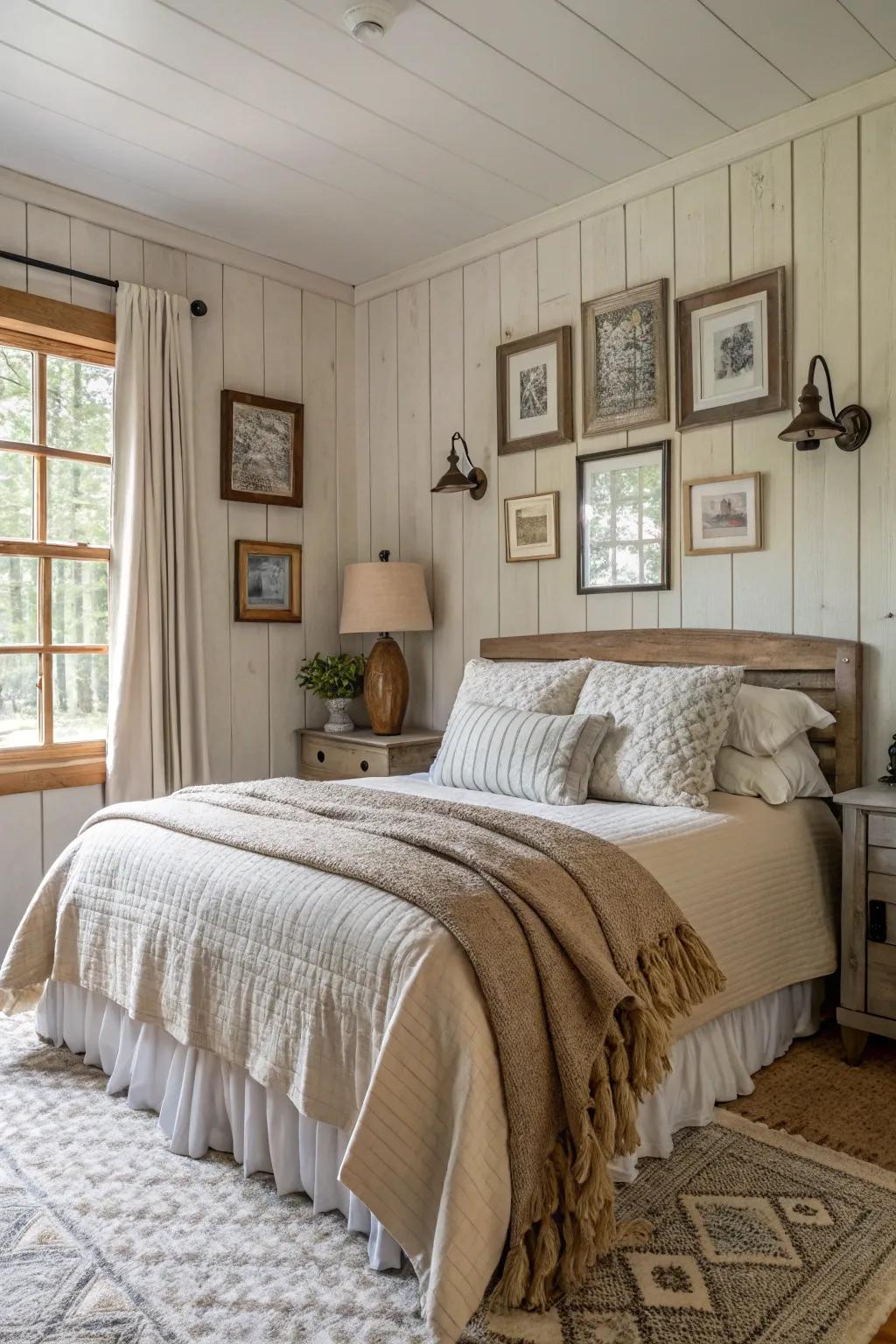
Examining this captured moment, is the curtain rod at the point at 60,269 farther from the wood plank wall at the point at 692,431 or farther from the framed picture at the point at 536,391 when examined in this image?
the framed picture at the point at 536,391

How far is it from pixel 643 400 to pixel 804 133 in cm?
90

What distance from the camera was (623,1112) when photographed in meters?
1.72

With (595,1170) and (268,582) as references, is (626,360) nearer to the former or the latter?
(268,582)

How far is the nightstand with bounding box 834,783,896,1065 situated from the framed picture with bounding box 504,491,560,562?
1.52m

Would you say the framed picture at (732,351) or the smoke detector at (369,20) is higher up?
the smoke detector at (369,20)

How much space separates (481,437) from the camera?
3.88 m

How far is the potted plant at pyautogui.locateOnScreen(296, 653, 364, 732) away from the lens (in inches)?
159

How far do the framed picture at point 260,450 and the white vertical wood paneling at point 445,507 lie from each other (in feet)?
1.96

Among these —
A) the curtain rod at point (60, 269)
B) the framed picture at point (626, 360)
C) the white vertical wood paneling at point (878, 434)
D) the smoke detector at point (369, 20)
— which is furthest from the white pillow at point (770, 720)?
the curtain rod at point (60, 269)

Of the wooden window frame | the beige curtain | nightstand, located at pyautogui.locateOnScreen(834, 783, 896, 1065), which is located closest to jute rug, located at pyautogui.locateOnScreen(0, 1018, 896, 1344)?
nightstand, located at pyautogui.locateOnScreen(834, 783, 896, 1065)

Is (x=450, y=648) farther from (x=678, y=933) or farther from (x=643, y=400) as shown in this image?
(x=678, y=933)

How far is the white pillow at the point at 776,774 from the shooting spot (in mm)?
2635

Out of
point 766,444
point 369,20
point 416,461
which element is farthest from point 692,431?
point 369,20

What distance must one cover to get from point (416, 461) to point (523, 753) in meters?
1.85
